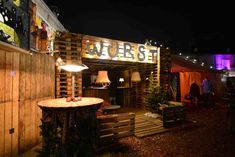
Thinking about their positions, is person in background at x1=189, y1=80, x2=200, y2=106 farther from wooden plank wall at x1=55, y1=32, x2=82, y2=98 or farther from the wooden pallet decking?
wooden plank wall at x1=55, y1=32, x2=82, y2=98

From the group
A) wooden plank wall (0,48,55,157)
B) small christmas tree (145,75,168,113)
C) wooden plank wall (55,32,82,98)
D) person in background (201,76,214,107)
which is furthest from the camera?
person in background (201,76,214,107)

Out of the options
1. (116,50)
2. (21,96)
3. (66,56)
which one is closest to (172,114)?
(116,50)

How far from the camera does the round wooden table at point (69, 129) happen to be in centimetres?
425

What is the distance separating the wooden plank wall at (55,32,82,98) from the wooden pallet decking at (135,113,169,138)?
2.98 meters

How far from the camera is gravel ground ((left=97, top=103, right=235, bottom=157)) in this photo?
541 centimetres

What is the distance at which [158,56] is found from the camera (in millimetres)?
9945

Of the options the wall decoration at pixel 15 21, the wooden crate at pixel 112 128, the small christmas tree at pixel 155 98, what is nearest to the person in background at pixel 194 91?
the small christmas tree at pixel 155 98

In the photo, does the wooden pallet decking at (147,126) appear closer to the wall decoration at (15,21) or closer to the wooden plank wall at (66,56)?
the wooden plank wall at (66,56)

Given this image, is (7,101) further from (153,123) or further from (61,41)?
(153,123)

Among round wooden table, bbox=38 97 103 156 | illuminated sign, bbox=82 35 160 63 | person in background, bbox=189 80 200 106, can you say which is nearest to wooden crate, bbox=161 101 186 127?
illuminated sign, bbox=82 35 160 63

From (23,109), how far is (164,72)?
756cm

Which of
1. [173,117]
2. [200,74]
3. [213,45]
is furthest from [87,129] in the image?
[213,45]

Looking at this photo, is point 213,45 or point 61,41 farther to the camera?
point 213,45

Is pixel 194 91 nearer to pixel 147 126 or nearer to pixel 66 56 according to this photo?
pixel 147 126
